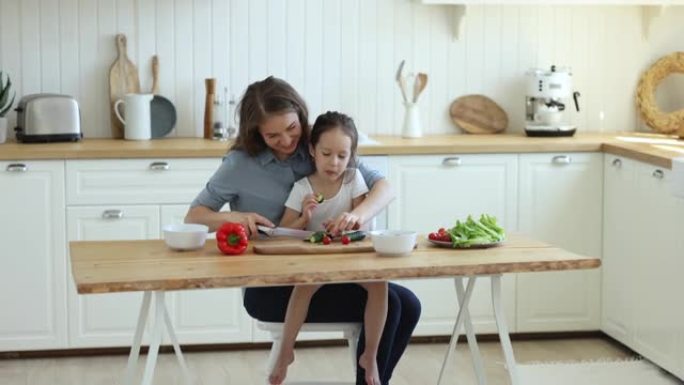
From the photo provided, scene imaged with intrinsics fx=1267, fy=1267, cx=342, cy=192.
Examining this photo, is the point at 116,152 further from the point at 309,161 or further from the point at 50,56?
the point at 309,161

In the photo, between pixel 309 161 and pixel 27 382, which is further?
pixel 27 382

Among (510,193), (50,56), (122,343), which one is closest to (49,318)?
(122,343)

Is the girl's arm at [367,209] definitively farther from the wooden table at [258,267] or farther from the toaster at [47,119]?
the toaster at [47,119]

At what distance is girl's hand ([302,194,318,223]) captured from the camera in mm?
3643

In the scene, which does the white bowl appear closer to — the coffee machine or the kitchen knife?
the kitchen knife

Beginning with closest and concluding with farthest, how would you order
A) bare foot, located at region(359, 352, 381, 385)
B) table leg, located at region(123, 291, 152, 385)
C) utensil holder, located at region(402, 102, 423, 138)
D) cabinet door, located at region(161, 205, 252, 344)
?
table leg, located at region(123, 291, 152, 385)
bare foot, located at region(359, 352, 381, 385)
cabinet door, located at region(161, 205, 252, 344)
utensil holder, located at region(402, 102, 423, 138)

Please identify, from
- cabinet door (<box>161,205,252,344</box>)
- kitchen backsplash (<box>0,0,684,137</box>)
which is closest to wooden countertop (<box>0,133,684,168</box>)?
kitchen backsplash (<box>0,0,684,137</box>)

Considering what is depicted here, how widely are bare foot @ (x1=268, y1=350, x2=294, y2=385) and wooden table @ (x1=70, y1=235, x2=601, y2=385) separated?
37cm

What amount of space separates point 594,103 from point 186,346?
7.14ft

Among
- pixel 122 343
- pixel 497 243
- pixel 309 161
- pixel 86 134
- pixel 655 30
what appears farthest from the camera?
pixel 655 30

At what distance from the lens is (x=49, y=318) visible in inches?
198

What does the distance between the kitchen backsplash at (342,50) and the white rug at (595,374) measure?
1264mm

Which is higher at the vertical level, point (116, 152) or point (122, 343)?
point (116, 152)

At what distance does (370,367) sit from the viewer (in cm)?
360
